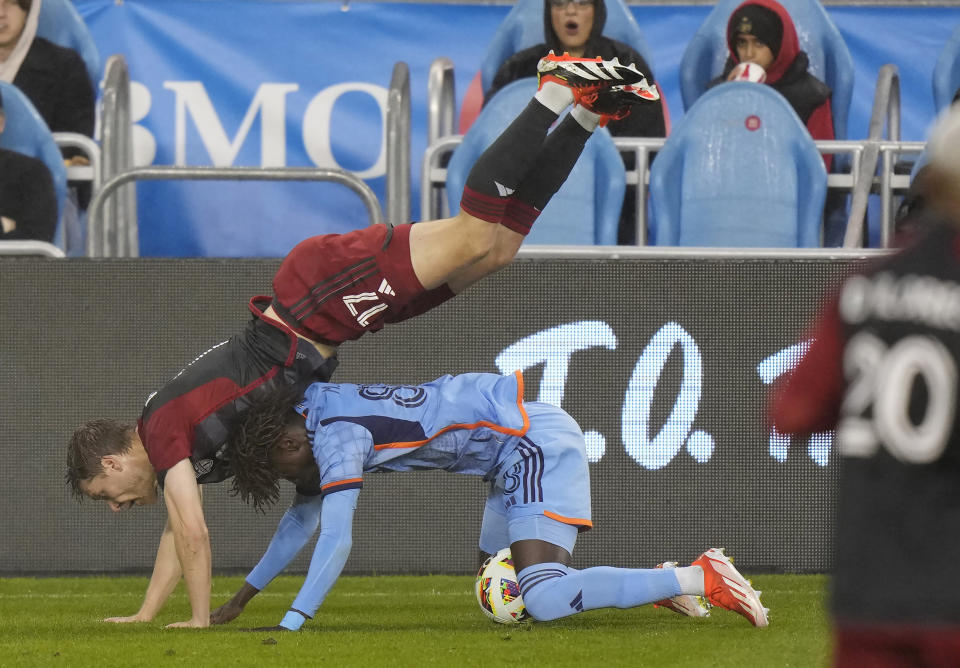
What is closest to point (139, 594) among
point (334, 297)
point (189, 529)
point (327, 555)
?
point (189, 529)

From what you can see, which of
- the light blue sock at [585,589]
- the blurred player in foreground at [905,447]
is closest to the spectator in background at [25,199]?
the light blue sock at [585,589]

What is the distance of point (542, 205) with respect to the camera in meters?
4.81

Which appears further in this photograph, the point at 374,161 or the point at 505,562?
the point at 374,161

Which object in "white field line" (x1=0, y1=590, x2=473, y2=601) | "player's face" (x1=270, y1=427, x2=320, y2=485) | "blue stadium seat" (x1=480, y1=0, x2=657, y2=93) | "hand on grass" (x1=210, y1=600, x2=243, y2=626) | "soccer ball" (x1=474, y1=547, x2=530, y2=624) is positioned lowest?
"white field line" (x1=0, y1=590, x2=473, y2=601)

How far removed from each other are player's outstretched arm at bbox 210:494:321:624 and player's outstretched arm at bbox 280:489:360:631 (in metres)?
0.42

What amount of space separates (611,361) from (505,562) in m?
1.80

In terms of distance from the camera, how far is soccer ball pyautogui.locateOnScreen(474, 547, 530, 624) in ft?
14.5

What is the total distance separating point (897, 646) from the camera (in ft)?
6.61

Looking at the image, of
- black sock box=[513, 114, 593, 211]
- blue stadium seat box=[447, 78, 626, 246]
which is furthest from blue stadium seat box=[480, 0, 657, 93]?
black sock box=[513, 114, 593, 211]

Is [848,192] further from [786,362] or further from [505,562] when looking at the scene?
[505,562]

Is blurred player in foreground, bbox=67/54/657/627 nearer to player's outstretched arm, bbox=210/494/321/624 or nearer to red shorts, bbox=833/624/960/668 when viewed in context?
player's outstretched arm, bbox=210/494/321/624

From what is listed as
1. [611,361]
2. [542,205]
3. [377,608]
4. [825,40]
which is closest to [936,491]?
[542,205]

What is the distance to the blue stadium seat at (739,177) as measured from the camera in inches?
258

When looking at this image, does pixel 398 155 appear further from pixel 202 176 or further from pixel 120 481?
pixel 120 481
